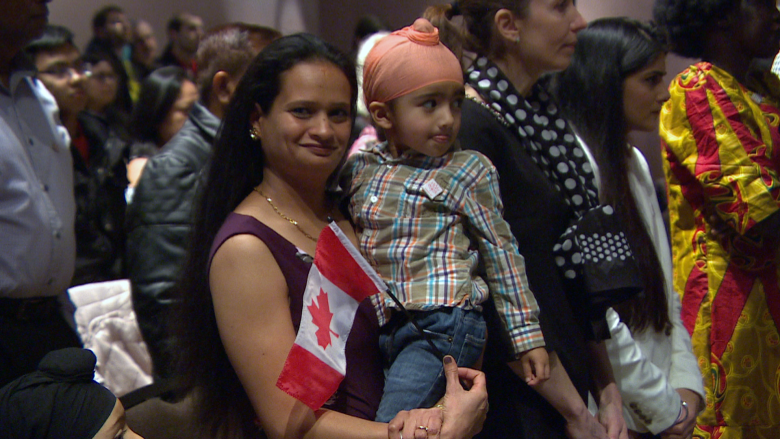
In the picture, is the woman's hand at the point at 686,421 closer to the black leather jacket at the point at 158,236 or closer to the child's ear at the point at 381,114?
the child's ear at the point at 381,114

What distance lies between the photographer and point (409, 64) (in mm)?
1689

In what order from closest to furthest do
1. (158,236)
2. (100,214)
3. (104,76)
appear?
(158,236) → (100,214) → (104,76)

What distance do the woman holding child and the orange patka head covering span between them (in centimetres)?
7

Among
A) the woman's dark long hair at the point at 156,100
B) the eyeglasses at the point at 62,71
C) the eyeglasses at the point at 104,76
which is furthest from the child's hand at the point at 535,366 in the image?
the eyeglasses at the point at 104,76

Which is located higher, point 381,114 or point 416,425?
point 381,114

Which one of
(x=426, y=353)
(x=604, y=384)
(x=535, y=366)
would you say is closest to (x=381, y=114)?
(x=426, y=353)

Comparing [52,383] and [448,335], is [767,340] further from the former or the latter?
[52,383]

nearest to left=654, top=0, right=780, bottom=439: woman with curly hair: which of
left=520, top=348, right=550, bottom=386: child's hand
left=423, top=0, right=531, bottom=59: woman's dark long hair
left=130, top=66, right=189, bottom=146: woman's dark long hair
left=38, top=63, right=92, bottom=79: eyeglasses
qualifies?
left=423, top=0, right=531, bottom=59: woman's dark long hair

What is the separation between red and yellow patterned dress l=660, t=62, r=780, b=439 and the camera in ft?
8.89

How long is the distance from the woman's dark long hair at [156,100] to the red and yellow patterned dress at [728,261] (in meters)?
2.38

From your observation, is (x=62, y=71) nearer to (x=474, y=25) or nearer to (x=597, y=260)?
(x=474, y=25)

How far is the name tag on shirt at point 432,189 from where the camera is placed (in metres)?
1.62

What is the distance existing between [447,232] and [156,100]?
8.93 ft

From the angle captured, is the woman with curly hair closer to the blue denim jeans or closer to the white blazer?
the white blazer
